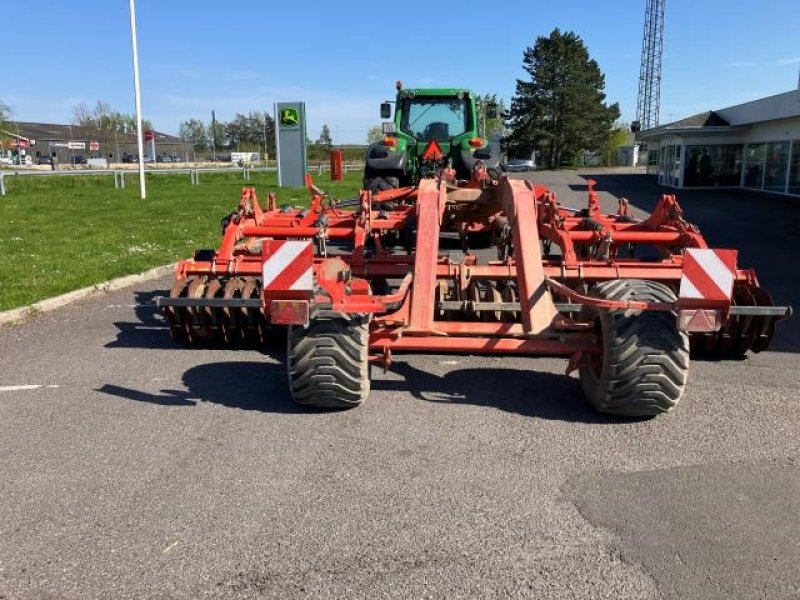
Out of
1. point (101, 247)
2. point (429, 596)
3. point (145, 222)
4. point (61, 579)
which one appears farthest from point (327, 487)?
point (145, 222)

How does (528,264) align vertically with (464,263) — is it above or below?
above

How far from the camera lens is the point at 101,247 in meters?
11.1

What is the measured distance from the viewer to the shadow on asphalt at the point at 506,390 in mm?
4520

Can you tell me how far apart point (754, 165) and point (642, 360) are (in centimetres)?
2812

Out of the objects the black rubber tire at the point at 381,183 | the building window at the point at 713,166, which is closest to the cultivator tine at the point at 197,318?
the black rubber tire at the point at 381,183

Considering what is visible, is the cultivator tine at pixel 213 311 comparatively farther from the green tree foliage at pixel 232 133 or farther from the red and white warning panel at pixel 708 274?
the green tree foliage at pixel 232 133

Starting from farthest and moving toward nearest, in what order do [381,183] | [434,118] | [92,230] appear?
[92,230] → [434,118] → [381,183]

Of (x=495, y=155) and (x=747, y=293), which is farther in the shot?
(x=495, y=155)

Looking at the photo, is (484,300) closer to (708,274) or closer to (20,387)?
(708,274)

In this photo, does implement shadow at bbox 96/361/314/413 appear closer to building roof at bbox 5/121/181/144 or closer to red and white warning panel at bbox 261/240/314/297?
red and white warning panel at bbox 261/240/314/297

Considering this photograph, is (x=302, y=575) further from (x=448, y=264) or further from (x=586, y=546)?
(x=448, y=264)

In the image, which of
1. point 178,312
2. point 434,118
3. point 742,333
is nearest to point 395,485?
point 178,312

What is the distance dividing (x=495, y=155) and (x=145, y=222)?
301 inches

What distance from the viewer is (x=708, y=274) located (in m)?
3.81
